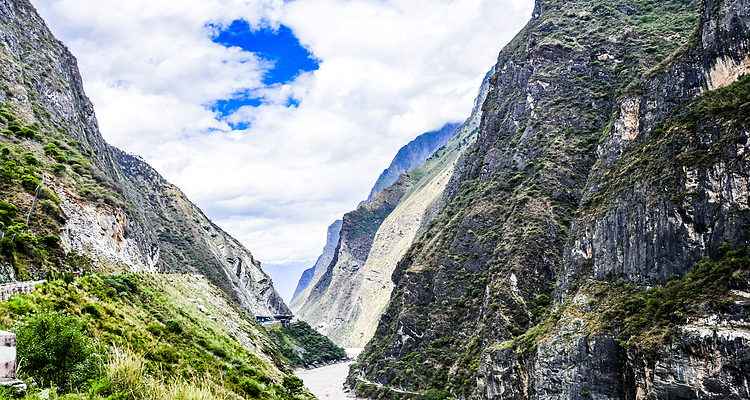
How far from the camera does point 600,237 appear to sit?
49125mm

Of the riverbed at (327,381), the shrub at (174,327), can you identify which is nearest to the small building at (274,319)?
the riverbed at (327,381)

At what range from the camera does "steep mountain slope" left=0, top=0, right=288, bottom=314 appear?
32.0 m

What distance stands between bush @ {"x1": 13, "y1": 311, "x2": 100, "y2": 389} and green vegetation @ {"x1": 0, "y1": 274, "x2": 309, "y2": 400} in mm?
23

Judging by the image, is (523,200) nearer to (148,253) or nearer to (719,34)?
(719,34)

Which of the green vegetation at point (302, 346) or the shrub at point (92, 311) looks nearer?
the shrub at point (92, 311)

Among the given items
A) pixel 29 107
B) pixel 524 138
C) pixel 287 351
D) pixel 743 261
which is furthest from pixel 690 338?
pixel 287 351

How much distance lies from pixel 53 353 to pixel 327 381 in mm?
102790

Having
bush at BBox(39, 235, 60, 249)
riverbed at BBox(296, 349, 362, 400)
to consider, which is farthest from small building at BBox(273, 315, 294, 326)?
bush at BBox(39, 235, 60, 249)

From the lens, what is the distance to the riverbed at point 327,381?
88.4m

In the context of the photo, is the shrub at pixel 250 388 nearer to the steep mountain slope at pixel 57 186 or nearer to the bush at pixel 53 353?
the steep mountain slope at pixel 57 186

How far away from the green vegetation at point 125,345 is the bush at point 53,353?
0.02 m

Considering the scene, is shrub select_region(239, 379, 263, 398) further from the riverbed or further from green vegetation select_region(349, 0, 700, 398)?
the riverbed

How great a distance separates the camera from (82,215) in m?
42.6

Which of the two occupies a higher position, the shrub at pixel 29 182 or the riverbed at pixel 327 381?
the shrub at pixel 29 182
